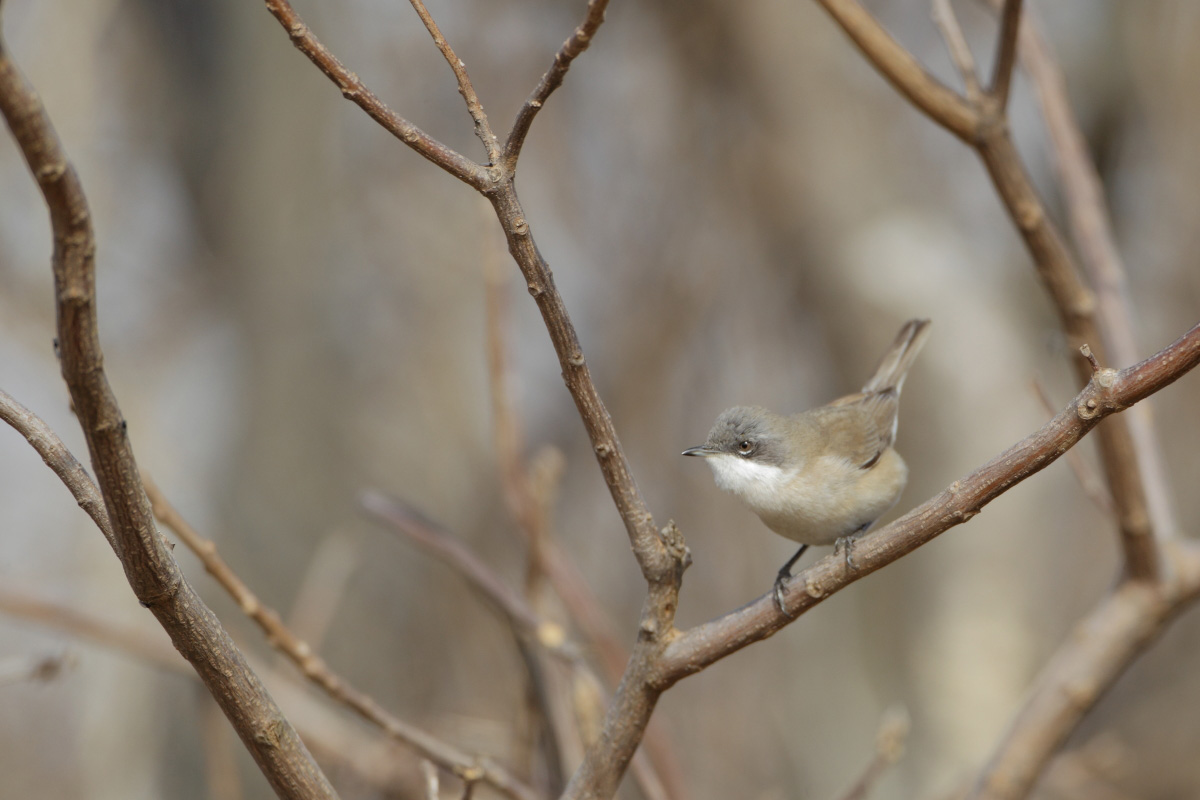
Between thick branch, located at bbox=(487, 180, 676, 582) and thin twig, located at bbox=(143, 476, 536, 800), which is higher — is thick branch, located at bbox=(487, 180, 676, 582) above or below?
above

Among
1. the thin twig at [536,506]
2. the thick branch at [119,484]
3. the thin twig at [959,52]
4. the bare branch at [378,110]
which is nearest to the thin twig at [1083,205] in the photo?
the thin twig at [959,52]

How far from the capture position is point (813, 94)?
6703 millimetres

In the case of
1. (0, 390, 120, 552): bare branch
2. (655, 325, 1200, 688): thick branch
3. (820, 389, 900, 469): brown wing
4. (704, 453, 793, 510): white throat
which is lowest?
(0, 390, 120, 552): bare branch

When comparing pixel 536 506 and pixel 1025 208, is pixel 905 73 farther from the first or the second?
pixel 536 506

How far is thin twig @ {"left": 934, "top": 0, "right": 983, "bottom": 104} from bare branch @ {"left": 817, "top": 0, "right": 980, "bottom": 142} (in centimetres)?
7

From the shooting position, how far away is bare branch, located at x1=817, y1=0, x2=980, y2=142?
2.64 meters

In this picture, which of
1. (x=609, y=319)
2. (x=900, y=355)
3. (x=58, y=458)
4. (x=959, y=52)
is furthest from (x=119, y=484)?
(x=609, y=319)

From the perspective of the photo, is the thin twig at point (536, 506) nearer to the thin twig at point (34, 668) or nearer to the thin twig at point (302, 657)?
the thin twig at point (302, 657)

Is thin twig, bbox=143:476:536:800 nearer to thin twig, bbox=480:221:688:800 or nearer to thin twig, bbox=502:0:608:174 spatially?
thin twig, bbox=480:221:688:800

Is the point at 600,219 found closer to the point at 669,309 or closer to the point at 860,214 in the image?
the point at 669,309

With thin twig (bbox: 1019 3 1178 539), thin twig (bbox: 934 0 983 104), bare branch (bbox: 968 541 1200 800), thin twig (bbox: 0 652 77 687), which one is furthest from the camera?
thin twig (bbox: 1019 3 1178 539)

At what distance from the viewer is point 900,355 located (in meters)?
3.79

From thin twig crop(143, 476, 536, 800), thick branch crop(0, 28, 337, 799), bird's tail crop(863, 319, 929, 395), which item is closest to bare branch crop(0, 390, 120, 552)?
thick branch crop(0, 28, 337, 799)

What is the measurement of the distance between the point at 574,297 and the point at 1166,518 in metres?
5.06
